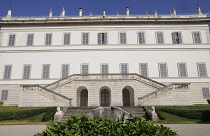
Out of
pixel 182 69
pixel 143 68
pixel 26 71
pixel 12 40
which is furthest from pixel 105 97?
pixel 12 40

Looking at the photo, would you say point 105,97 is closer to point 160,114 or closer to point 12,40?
point 160,114

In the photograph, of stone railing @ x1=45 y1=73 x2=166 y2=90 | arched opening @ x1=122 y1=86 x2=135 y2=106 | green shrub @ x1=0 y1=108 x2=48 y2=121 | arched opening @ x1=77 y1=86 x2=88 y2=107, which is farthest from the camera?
arched opening @ x1=77 y1=86 x2=88 y2=107

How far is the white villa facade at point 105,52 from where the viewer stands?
24.7 meters

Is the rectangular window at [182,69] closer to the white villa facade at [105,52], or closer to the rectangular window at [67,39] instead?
the white villa facade at [105,52]

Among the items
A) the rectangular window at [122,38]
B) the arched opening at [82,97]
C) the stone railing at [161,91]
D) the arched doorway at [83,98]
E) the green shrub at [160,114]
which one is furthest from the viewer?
the rectangular window at [122,38]

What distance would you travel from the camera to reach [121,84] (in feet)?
73.2

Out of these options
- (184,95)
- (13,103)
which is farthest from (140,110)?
(13,103)

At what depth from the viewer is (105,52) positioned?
26.1 metres

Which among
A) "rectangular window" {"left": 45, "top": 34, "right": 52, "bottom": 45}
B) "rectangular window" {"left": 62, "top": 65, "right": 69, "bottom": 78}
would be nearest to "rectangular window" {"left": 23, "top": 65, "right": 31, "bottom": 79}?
"rectangular window" {"left": 45, "top": 34, "right": 52, "bottom": 45}

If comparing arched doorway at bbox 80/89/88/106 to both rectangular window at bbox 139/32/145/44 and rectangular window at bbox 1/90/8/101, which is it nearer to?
rectangular window at bbox 1/90/8/101

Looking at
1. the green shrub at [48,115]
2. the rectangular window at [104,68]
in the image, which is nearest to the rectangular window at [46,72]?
the rectangular window at [104,68]

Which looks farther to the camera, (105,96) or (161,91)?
(105,96)

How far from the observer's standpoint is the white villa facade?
973 inches

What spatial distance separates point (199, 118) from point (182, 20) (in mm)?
17613
